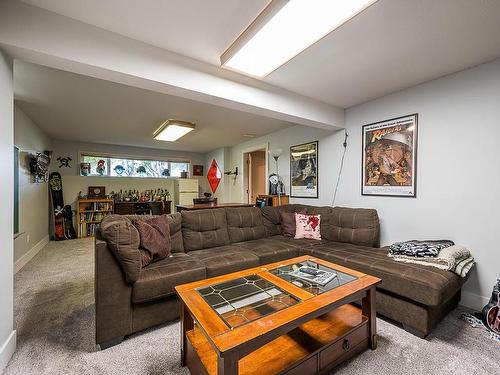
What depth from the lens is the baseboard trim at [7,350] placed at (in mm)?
1427

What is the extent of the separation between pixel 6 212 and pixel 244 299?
1.67 meters

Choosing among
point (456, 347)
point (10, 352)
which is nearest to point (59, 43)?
point (10, 352)

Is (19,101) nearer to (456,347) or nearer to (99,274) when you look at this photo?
(99,274)

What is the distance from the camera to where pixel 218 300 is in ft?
4.49

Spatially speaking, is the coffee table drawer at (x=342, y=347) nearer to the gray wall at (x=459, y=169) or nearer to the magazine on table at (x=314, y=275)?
the magazine on table at (x=314, y=275)

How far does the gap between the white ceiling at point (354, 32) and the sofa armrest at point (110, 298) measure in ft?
5.30

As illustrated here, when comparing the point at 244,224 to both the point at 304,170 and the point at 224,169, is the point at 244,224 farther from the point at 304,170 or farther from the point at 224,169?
the point at 224,169

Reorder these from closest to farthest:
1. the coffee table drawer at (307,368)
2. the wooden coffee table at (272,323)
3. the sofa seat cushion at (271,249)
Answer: the wooden coffee table at (272,323), the coffee table drawer at (307,368), the sofa seat cushion at (271,249)

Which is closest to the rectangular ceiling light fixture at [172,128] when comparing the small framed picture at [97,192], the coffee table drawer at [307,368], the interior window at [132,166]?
the interior window at [132,166]

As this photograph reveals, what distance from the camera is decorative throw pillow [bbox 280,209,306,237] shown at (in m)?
3.23

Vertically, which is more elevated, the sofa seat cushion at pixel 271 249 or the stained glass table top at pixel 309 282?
the stained glass table top at pixel 309 282

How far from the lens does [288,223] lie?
10.7ft

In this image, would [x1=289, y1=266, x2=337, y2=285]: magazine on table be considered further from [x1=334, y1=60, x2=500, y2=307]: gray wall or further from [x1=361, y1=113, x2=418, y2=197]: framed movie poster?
[x1=361, y1=113, x2=418, y2=197]: framed movie poster

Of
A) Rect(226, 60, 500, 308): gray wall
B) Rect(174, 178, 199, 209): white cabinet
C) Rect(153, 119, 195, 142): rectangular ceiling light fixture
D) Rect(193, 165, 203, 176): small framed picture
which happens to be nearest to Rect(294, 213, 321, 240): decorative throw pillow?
Rect(226, 60, 500, 308): gray wall
